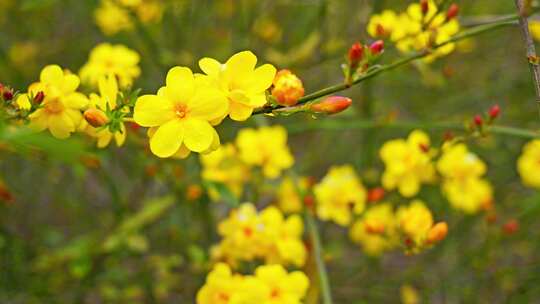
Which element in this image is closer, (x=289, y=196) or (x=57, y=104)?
(x=57, y=104)

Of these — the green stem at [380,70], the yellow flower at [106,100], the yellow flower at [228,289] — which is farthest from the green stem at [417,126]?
the yellow flower at [106,100]

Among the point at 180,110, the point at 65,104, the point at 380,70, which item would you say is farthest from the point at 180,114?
the point at 380,70

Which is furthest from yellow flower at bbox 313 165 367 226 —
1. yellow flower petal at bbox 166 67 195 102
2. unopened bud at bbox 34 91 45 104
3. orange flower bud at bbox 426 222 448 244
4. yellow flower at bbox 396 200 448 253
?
unopened bud at bbox 34 91 45 104

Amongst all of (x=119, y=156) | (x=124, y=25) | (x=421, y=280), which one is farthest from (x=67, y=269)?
(x=421, y=280)

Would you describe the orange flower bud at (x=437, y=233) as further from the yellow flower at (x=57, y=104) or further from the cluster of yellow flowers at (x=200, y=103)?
the yellow flower at (x=57, y=104)

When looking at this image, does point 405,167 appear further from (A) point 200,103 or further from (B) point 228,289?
(A) point 200,103

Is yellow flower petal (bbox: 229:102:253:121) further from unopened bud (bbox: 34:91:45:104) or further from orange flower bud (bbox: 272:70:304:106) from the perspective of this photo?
unopened bud (bbox: 34:91:45:104)
